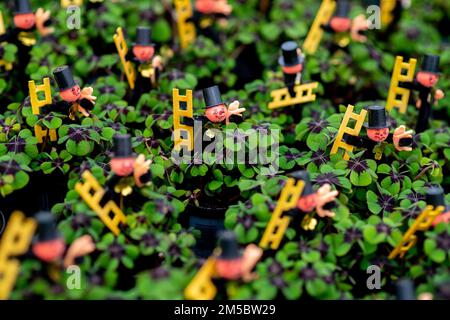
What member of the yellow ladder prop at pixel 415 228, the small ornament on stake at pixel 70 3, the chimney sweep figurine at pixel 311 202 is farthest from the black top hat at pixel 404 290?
the small ornament on stake at pixel 70 3

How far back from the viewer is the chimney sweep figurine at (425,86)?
218 cm

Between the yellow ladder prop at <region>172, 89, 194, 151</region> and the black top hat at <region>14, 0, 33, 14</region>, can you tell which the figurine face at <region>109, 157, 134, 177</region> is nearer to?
the yellow ladder prop at <region>172, 89, 194, 151</region>

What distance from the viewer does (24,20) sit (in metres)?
2.29

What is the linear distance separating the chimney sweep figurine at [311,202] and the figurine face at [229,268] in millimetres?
287

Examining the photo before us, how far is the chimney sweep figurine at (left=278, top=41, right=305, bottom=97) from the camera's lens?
7.15 feet

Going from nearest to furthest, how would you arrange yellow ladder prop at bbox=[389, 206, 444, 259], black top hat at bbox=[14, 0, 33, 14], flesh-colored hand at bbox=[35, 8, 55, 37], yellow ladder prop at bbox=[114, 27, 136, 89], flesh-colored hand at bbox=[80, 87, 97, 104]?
yellow ladder prop at bbox=[389, 206, 444, 259], flesh-colored hand at bbox=[80, 87, 97, 104], yellow ladder prop at bbox=[114, 27, 136, 89], black top hat at bbox=[14, 0, 33, 14], flesh-colored hand at bbox=[35, 8, 55, 37]

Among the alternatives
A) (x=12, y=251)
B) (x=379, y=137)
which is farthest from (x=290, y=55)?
(x=12, y=251)

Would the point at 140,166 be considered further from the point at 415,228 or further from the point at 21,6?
the point at 21,6

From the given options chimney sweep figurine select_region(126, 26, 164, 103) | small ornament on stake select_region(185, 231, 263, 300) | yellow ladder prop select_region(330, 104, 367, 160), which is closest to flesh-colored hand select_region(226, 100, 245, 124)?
yellow ladder prop select_region(330, 104, 367, 160)

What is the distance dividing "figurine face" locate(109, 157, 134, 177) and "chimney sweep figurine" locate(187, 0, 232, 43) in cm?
116

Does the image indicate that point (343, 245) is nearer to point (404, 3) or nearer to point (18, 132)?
point (18, 132)

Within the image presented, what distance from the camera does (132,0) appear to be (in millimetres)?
2898

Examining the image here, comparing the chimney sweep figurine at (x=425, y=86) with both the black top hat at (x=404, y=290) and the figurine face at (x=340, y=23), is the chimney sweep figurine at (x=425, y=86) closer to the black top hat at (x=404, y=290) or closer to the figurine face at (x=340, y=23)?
the figurine face at (x=340, y=23)

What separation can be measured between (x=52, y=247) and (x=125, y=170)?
320mm
